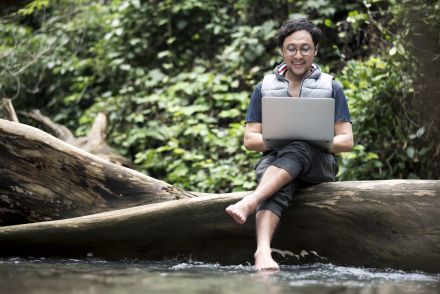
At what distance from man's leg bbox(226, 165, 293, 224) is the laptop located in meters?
0.21

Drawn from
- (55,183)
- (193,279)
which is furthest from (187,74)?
(193,279)

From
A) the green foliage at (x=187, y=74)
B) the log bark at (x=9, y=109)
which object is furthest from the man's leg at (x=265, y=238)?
the log bark at (x=9, y=109)

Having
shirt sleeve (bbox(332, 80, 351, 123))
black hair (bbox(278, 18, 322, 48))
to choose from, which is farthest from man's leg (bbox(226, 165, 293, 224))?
black hair (bbox(278, 18, 322, 48))

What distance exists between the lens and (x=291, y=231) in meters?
4.01

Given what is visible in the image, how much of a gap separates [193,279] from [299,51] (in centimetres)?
157

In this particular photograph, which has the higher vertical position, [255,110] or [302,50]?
[302,50]

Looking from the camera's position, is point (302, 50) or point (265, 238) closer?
point (265, 238)

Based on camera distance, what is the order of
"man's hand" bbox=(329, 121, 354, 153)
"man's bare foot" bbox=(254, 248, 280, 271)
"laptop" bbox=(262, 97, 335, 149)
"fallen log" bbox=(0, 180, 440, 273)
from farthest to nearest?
"man's hand" bbox=(329, 121, 354, 153) < "laptop" bbox=(262, 97, 335, 149) < "fallen log" bbox=(0, 180, 440, 273) < "man's bare foot" bbox=(254, 248, 280, 271)

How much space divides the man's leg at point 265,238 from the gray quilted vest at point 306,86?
0.75m

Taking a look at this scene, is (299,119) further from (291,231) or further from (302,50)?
(291,231)

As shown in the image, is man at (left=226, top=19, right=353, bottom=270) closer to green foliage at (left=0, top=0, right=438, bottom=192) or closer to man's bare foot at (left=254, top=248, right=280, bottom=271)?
man's bare foot at (left=254, top=248, right=280, bottom=271)

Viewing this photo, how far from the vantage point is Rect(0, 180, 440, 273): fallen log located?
12.3 ft

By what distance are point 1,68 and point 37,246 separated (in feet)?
18.1

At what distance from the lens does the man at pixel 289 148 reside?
3838 mm
